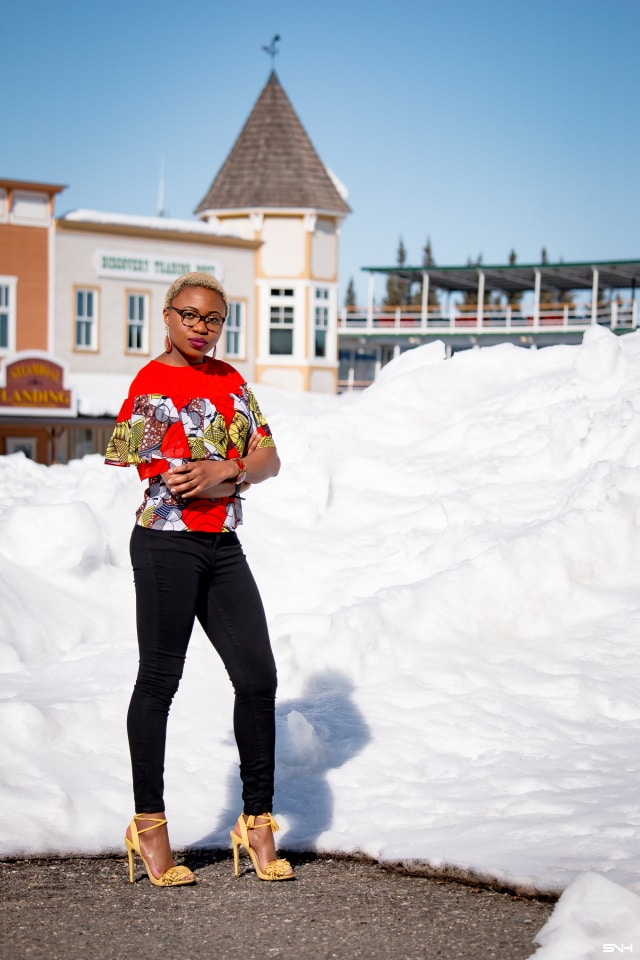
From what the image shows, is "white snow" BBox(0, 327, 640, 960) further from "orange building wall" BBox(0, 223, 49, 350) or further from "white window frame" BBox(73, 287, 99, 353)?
"white window frame" BBox(73, 287, 99, 353)

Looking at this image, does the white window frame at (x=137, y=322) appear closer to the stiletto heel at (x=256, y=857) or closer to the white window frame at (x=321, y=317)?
the white window frame at (x=321, y=317)

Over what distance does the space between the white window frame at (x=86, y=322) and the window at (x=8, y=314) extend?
5.55ft

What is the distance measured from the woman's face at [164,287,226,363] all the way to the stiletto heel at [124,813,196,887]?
144cm

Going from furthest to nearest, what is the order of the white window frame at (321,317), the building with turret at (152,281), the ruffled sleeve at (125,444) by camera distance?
1. the white window frame at (321,317)
2. the building with turret at (152,281)
3. the ruffled sleeve at (125,444)

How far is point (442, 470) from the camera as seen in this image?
8352 mm

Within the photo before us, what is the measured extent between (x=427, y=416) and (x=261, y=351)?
27848 millimetres

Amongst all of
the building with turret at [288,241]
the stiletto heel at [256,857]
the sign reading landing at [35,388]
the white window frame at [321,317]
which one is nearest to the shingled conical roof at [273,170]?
the building with turret at [288,241]

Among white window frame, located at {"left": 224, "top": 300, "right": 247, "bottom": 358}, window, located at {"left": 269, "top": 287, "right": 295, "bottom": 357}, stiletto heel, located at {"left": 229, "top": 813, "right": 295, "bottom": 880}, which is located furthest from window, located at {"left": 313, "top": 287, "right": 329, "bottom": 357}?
stiletto heel, located at {"left": 229, "top": 813, "right": 295, "bottom": 880}

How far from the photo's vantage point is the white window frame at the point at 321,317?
37625 millimetres

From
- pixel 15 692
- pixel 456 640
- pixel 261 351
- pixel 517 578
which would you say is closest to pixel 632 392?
pixel 517 578

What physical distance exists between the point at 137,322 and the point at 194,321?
102ft

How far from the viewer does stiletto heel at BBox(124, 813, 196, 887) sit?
3762 millimetres

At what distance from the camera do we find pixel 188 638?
151 inches

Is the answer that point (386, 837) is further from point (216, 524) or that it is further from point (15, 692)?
point (15, 692)
